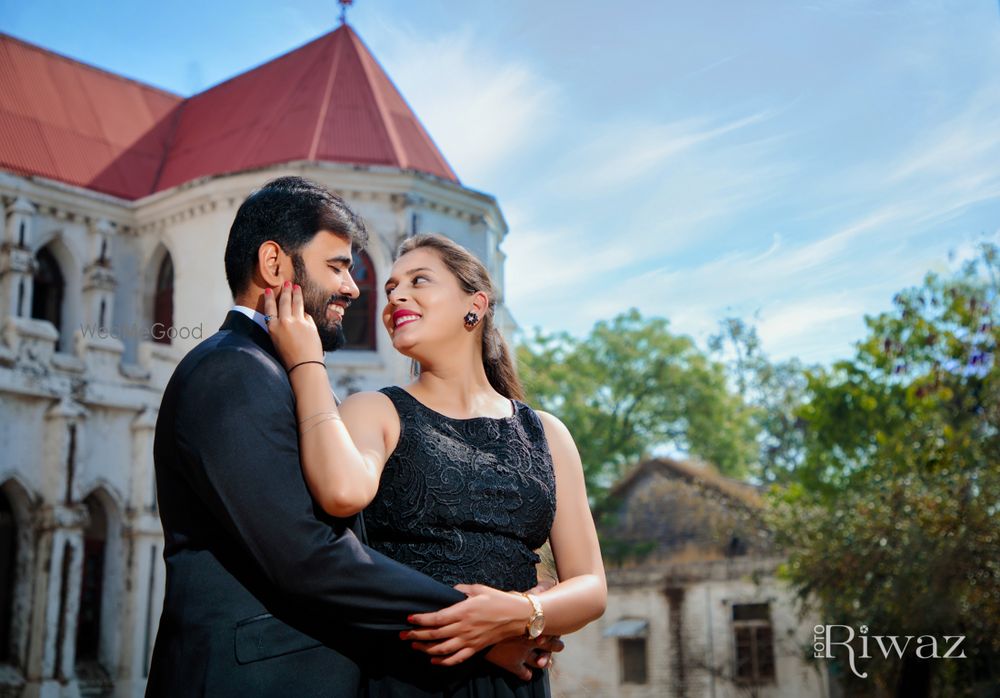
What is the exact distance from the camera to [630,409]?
3381cm

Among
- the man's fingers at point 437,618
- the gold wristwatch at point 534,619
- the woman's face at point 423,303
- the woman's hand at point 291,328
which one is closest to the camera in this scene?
the man's fingers at point 437,618

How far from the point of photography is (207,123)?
22.4m

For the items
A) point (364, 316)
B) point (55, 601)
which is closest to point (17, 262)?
point (364, 316)

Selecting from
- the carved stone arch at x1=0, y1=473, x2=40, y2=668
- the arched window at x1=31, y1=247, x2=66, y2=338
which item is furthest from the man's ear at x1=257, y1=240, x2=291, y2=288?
the arched window at x1=31, y1=247, x2=66, y2=338

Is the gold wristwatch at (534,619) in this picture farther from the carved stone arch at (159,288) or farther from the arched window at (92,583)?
the carved stone arch at (159,288)

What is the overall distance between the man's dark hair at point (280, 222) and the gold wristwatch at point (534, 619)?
1.17 metres

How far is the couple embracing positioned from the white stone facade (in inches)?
436

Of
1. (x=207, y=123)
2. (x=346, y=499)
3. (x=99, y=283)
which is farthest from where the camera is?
(x=207, y=123)

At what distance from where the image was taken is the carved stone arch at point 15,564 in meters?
14.7

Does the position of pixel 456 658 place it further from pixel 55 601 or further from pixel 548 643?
pixel 55 601

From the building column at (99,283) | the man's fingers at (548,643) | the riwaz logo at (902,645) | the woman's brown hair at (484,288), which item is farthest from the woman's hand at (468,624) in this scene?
the building column at (99,283)

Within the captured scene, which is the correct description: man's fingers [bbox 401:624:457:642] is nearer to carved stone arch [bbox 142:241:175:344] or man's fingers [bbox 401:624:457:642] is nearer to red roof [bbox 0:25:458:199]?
red roof [bbox 0:25:458:199]

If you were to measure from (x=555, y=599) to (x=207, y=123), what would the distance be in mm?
21278

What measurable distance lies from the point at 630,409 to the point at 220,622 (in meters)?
31.7
